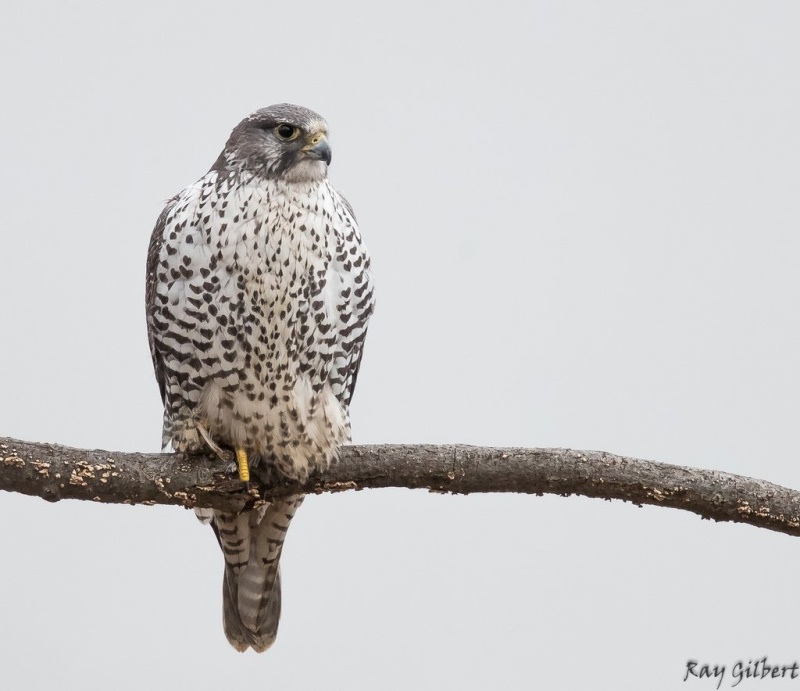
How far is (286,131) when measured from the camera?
343 cm

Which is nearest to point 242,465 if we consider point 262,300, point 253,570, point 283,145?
point 262,300

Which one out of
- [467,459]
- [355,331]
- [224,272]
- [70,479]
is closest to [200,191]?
[224,272]

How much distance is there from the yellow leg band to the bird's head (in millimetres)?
929

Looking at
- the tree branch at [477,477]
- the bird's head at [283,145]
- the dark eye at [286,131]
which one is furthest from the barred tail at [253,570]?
the dark eye at [286,131]

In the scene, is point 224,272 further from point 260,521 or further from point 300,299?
point 260,521

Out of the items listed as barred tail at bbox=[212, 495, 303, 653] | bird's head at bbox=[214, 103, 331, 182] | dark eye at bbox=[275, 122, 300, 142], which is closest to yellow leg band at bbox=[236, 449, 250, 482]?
barred tail at bbox=[212, 495, 303, 653]

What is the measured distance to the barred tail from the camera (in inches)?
157

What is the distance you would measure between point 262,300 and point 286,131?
549 millimetres

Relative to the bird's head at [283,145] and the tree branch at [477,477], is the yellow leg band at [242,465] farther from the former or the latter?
the bird's head at [283,145]

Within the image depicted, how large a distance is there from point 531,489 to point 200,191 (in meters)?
1.46

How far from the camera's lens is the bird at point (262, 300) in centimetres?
344

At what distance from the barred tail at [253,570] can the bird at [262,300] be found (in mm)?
377

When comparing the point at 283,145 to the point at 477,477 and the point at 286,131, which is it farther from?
the point at 477,477

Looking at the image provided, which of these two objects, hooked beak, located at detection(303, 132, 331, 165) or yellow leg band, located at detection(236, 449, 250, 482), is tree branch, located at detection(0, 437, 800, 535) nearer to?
yellow leg band, located at detection(236, 449, 250, 482)
